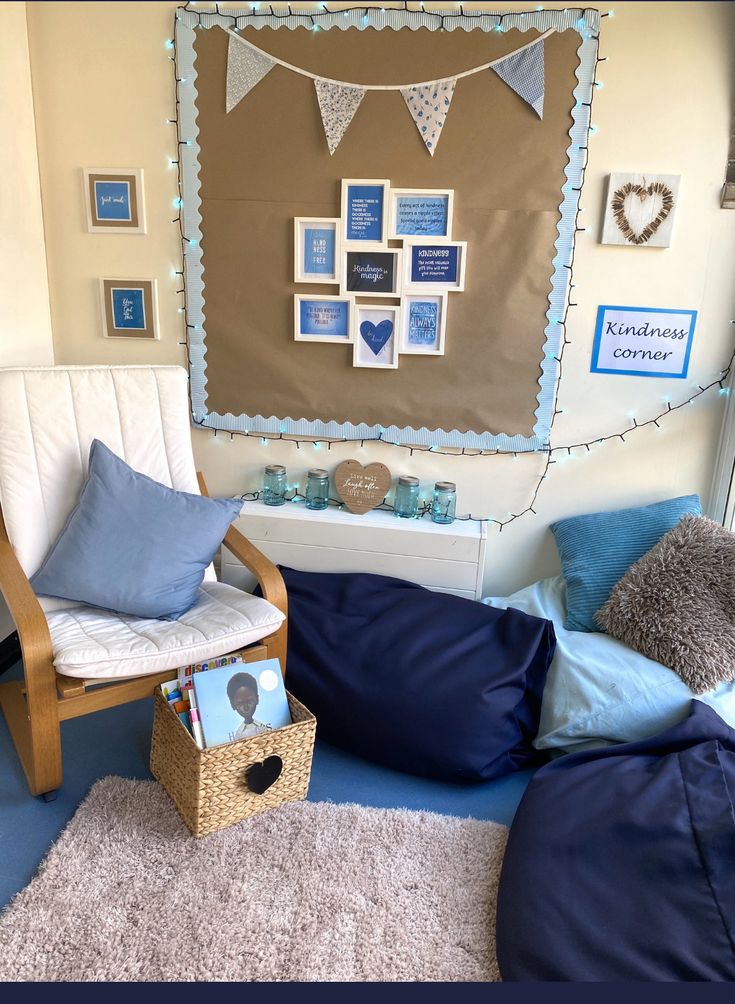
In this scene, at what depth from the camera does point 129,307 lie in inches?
105

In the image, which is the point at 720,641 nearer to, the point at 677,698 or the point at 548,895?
the point at 677,698

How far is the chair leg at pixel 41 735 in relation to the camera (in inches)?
68.4

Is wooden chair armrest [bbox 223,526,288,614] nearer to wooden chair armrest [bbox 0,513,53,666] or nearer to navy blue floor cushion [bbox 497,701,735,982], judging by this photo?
wooden chair armrest [bbox 0,513,53,666]

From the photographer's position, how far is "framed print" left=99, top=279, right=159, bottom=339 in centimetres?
264

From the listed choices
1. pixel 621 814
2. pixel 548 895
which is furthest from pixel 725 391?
pixel 548 895

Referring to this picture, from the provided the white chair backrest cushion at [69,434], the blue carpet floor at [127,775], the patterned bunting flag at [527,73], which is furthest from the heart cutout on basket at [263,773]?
the patterned bunting flag at [527,73]

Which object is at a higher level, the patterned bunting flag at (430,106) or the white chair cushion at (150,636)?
the patterned bunting flag at (430,106)

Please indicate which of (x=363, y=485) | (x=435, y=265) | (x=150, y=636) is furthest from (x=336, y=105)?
(x=150, y=636)

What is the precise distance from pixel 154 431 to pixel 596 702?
1535 mm

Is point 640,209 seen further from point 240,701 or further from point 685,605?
point 240,701

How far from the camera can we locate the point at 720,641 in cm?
196

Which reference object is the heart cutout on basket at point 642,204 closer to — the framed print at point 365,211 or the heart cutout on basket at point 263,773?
the framed print at point 365,211

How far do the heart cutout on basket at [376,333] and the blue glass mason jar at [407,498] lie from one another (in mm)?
456

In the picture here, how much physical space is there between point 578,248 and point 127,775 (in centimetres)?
203
